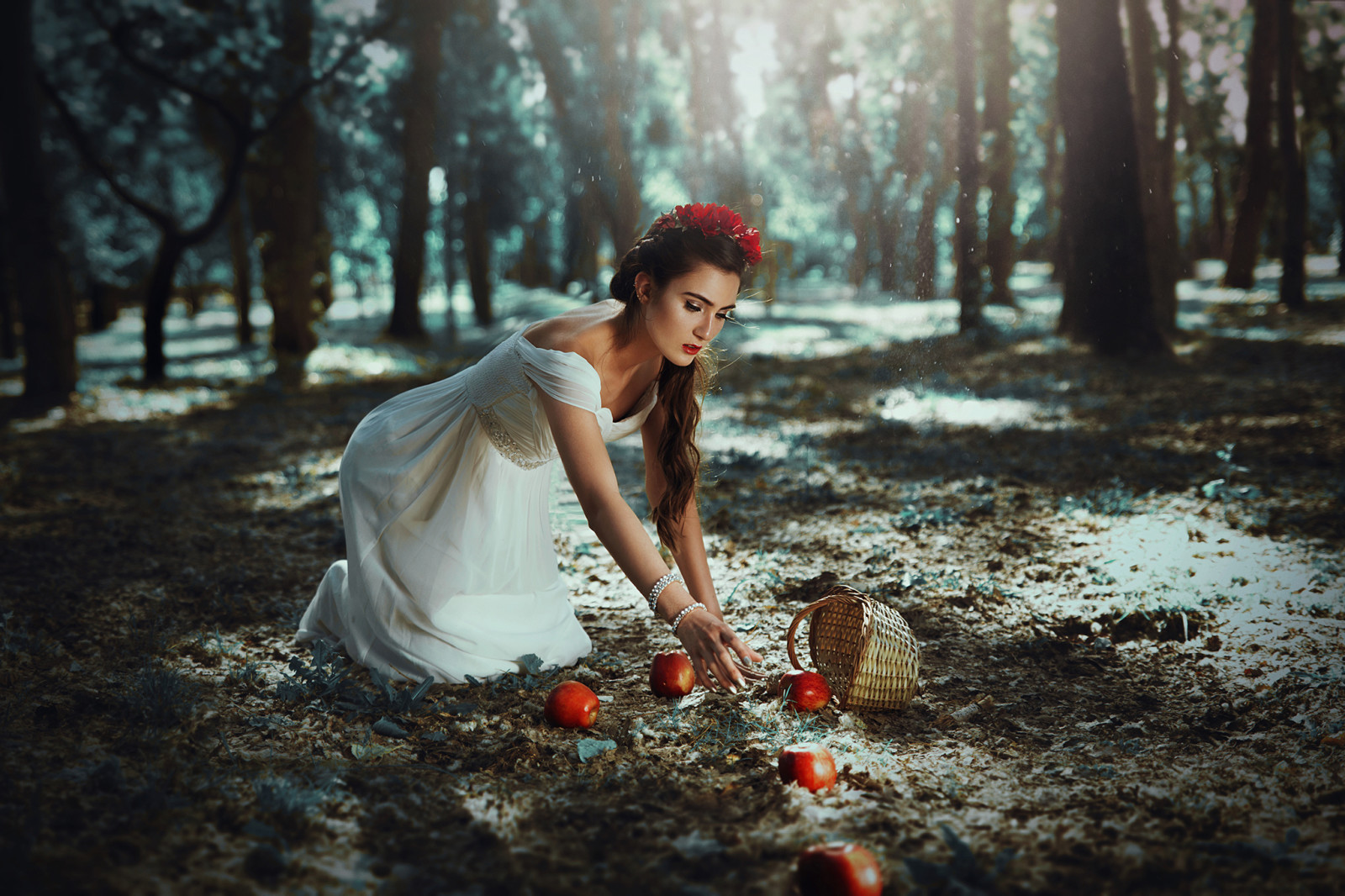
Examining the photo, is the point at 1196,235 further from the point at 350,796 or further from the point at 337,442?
the point at 350,796

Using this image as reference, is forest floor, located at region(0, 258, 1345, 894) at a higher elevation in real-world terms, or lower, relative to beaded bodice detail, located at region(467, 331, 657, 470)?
lower

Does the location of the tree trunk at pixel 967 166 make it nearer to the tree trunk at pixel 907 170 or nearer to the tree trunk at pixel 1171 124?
the tree trunk at pixel 1171 124

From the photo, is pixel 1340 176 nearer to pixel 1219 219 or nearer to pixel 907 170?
pixel 1219 219

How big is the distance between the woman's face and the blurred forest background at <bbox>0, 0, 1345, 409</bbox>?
78 cm

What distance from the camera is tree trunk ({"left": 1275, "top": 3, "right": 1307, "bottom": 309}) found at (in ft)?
48.5

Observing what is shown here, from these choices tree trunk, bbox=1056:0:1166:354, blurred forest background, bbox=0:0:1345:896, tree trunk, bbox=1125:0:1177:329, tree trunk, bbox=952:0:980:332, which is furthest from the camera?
tree trunk, bbox=952:0:980:332

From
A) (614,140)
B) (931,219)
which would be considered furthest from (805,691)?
(614,140)

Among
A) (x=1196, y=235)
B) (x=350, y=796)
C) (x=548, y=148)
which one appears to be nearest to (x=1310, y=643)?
(x=350, y=796)

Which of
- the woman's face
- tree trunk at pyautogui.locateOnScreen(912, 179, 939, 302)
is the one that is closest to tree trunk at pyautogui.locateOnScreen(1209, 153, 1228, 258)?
tree trunk at pyautogui.locateOnScreen(912, 179, 939, 302)

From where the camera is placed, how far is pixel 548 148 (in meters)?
25.2

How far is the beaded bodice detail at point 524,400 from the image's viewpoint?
3213 mm

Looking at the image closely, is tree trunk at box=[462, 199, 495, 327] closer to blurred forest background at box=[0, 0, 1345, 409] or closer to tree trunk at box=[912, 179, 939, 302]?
blurred forest background at box=[0, 0, 1345, 409]

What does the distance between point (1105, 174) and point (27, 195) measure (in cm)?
1320

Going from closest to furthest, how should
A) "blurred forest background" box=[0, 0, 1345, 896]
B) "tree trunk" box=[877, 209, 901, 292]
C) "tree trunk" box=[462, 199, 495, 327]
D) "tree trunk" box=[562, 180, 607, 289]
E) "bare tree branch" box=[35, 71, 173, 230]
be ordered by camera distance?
"blurred forest background" box=[0, 0, 1345, 896] < "bare tree branch" box=[35, 71, 173, 230] < "tree trunk" box=[462, 199, 495, 327] < "tree trunk" box=[562, 180, 607, 289] < "tree trunk" box=[877, 209, 901, 292]
